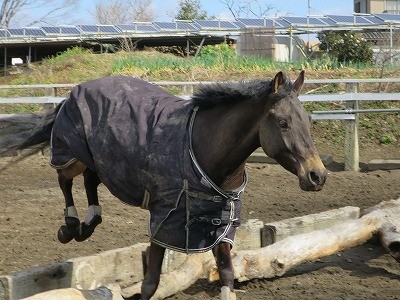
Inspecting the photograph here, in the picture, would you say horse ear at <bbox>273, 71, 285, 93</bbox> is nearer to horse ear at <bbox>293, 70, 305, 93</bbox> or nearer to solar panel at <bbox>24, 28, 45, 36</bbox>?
horse ear at <bbox>293, 70, 305, 93</bbox>

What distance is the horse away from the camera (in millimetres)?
4594

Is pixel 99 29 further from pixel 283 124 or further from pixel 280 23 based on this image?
pixel 283 124

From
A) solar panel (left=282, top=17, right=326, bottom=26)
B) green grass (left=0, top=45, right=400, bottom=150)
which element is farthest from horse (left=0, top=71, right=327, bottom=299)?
solar panel (left=282, top=17, right=326, bottom=26)

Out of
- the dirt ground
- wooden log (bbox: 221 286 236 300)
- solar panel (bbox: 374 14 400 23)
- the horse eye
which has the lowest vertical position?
the dirt ground

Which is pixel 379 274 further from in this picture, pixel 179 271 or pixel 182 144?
pixel 182 144

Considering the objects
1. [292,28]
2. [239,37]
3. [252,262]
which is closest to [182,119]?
[252,262]

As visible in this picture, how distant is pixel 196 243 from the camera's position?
4949mm

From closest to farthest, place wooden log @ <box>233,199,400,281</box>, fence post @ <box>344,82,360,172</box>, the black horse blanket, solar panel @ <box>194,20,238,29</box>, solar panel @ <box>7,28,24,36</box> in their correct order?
the black horse blanket, wooden log @ <box>233,199,400,281</box>, fence post @ <box>344,82,360,172</box>, solar panel @ <box>194,20,238,29</box>, solar panel @ <box>7,28,24,36</box>

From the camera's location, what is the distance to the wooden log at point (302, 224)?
679 cm

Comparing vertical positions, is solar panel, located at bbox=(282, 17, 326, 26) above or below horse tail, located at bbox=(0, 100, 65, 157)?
above

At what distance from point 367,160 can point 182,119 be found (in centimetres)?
746

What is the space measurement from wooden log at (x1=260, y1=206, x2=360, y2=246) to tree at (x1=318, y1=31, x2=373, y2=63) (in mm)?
15689

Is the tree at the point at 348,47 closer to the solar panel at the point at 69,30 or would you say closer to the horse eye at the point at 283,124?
the solar panel at the point at 69,30

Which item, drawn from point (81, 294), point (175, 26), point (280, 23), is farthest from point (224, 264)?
point (175, 26)
